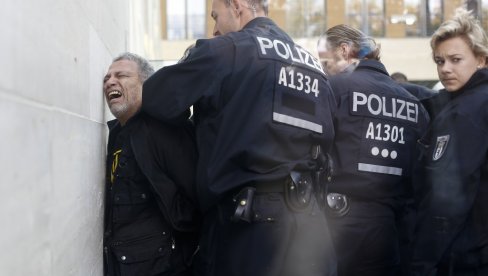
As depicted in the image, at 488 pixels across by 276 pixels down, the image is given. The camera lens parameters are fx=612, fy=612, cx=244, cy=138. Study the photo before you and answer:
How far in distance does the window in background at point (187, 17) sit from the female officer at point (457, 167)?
18.2 metres

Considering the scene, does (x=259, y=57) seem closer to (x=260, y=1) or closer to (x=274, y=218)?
(x=260, y=1)

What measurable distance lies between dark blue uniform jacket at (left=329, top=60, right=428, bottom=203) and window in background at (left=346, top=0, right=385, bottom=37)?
18.0m

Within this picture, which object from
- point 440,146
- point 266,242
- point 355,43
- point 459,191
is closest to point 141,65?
point 266,242

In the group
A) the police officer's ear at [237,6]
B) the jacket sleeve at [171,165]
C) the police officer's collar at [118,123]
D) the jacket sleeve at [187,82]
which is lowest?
the jacket sleeve at [171,165]

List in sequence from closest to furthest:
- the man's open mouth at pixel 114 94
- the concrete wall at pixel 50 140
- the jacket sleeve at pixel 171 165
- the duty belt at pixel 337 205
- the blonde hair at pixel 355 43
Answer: the concrete wall at pixel 50 140 → the jacket sleeve at pixel 171 165 → the man's open mouth at pixel 114 94 → the duty belt at pixel 337 205 → the blonde hair at pixel 355 43

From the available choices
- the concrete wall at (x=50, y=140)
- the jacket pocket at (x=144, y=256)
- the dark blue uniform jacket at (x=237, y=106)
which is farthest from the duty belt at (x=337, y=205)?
the concrete wall at (x=50, y=140)

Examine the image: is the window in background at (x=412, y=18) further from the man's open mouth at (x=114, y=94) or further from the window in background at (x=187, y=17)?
the man's open mouth at (x=114, y=94)

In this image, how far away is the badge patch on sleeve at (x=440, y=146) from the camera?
272 cm

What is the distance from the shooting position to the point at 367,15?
20828 mm

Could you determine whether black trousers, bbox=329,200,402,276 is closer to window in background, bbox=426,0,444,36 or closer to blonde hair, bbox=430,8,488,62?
A: blonde hair, bbox=430,8,488,62

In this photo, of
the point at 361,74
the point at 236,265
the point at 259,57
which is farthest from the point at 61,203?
the point at 361,74

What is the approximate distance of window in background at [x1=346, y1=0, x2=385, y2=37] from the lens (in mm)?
20766

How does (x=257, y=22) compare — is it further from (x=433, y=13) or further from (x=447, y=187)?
(x=433, y=13)

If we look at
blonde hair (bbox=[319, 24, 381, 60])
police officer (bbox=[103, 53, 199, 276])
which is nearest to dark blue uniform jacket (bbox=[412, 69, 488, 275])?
blonde hair (bbox=[319, 24, 381, 60])
